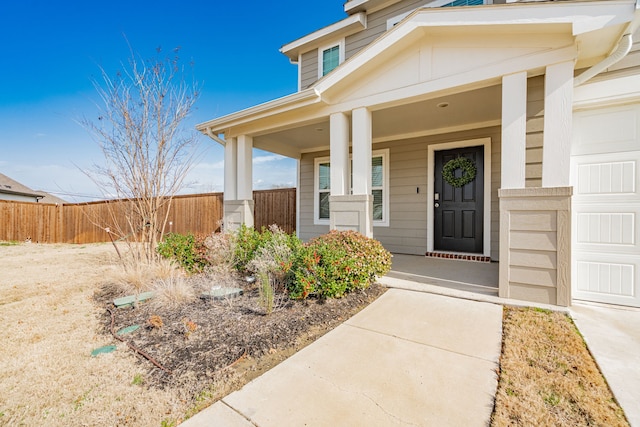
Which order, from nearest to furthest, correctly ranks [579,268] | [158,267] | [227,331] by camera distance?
[227,331] < [579,268] < [158,267]

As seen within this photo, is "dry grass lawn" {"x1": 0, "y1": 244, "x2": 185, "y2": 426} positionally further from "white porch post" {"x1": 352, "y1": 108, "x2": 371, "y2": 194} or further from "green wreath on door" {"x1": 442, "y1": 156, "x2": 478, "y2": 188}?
"green wreath on door" {"x1": 442, "y1": 156, "x2": 478, "y2": 188}

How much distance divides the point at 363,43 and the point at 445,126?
284cm

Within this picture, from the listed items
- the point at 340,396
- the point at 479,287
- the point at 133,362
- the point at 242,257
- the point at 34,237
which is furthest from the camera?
the point at 34,237

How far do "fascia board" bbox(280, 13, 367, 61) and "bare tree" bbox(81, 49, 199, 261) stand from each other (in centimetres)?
350

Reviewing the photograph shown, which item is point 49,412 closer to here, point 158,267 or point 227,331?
point 227,331

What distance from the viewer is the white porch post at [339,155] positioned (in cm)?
440

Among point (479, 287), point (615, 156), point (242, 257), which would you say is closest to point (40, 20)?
point (242, 257)

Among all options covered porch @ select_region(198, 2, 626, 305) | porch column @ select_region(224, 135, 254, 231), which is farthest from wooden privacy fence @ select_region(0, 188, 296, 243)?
porch column @ select_region(224, 135, 254, 231)

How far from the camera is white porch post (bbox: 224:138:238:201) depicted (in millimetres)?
5895

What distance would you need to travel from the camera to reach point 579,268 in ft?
10.6

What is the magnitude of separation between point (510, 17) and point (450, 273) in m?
3.32

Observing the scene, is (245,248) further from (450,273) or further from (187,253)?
(450,273)

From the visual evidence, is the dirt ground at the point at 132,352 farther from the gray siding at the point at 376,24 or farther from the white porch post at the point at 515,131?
the gray siding at the point at 376,24

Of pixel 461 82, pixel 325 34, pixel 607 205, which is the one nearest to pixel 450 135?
pixel 461 82
